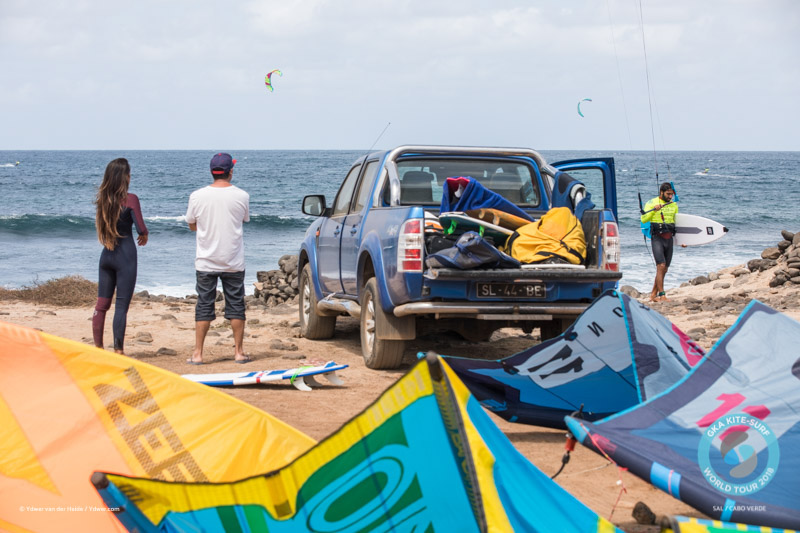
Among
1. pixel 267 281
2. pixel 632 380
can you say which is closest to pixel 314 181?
pixel 267 281

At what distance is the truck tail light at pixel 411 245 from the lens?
21.9ft

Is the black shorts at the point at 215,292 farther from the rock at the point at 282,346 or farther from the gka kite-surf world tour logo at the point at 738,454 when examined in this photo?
the gka kite-surf world tour logo at the point at 738,454

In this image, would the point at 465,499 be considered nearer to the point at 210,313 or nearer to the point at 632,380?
the point at 632,380

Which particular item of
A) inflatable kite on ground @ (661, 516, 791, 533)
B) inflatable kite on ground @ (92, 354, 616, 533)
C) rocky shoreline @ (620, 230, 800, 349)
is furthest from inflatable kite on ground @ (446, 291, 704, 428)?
rocky shoreline @ (620, 230, 800, 349)

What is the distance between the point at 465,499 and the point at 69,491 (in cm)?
201

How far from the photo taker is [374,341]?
7.34 m

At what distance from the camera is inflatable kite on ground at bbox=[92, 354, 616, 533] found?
2650 millimetres

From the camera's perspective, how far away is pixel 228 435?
158 inches

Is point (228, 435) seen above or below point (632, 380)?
above

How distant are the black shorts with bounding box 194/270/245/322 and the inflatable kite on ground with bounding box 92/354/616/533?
4.53 meters

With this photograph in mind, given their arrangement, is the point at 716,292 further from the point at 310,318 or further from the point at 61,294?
the point at 61,294

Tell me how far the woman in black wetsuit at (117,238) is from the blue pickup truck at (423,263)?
78.1 inches

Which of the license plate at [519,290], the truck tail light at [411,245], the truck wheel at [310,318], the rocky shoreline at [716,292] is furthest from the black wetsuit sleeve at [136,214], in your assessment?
the rocky shoreline at [716,292]

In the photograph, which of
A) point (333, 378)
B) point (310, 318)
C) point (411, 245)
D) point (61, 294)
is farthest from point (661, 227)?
point (61, 294)
